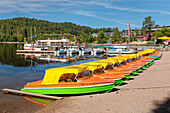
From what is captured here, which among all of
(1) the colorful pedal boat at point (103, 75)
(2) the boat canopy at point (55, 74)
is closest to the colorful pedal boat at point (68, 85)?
(2) the boat canopy at point (55, 74)

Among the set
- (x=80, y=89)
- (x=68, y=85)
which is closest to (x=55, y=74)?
(x=68, y=85)

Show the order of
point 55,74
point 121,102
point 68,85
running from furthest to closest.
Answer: point 55,74 < point 68,85 < point 121,102

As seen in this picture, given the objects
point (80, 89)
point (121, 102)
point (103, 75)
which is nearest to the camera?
point (121, 102)

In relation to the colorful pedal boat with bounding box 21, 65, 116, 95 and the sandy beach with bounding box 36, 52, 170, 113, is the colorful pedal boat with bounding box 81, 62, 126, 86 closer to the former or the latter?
the sandy beach with bounding box 36, 52, 170, 113

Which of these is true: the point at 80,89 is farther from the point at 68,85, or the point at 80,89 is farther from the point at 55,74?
the point at 55,74

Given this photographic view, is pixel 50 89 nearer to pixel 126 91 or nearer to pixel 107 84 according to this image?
pixel 107 84

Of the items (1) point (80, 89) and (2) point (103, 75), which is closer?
(1) point (80, 89)

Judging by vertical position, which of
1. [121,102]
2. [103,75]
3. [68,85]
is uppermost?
[103,75]

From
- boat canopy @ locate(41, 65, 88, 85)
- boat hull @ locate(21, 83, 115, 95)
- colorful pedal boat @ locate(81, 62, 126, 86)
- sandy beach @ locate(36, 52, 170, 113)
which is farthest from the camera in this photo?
colorful pedal boat @ locate(81, 62, 126, 86)

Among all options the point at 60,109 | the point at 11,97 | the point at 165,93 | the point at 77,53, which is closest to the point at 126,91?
the point at 165,93

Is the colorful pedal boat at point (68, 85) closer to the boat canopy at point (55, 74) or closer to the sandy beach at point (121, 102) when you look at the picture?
the boat canopy at point (55, 74)

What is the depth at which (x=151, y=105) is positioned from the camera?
1226 cm

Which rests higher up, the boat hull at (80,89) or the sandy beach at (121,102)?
the boat hull at (80,89)

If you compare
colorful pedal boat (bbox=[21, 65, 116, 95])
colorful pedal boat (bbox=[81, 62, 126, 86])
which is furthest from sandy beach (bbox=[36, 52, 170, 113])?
colorful pedal boat (bbox=[81, 62, 126, 86])
